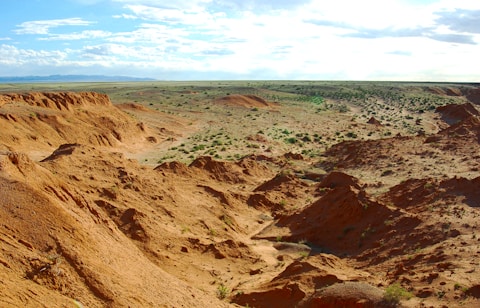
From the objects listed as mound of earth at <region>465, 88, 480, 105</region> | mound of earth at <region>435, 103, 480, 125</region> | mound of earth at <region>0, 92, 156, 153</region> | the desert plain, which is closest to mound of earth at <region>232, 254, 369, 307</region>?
the desert plain

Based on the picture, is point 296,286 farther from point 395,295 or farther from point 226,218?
point 226,218

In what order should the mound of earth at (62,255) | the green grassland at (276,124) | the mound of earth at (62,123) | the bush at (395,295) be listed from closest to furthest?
the mound of earth at (62,255) → the bush at (395,295) → the mound of earth at (62,123) → the green grassland at (276,124)

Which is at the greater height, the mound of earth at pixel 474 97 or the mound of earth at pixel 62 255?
the mound of earth at pixel 474 97

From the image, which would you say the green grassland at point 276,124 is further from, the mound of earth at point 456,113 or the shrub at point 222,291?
the shrub at point 222,291

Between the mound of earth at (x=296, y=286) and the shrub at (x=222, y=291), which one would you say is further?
the shrub at (x=222, y=291)

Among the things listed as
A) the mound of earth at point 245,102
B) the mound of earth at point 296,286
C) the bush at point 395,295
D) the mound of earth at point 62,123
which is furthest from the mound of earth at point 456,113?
the bush at point 395,295

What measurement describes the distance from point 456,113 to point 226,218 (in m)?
45.9

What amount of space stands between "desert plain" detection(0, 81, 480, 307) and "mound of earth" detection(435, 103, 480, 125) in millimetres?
21314

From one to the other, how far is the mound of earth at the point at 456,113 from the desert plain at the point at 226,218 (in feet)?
69.9

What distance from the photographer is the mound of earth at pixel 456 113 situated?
2228 inches

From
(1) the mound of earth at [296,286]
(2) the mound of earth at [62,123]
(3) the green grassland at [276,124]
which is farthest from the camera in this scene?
(3) the green grassland at [276,124]

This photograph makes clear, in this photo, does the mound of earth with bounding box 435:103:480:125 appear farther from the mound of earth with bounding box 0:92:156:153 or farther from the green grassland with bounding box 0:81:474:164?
the mound of earth with bounding box 0:92:156:153

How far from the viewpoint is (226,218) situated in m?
21.4

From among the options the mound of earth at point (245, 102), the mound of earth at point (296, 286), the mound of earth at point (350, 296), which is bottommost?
the mound of earth at point (296, 286)
